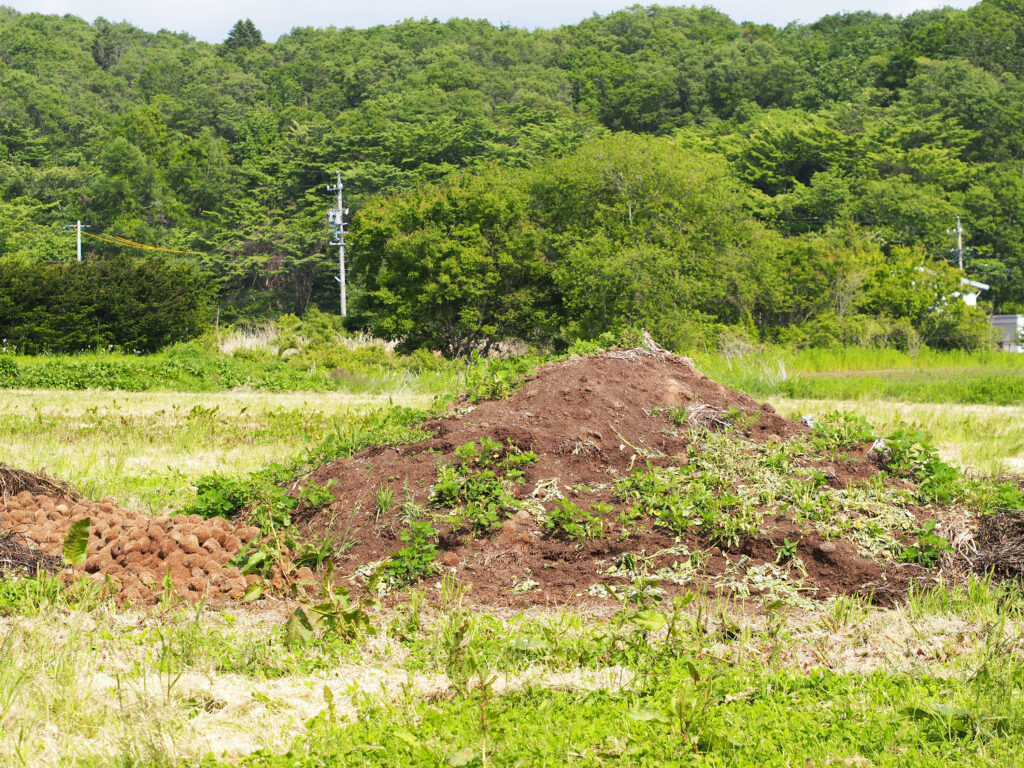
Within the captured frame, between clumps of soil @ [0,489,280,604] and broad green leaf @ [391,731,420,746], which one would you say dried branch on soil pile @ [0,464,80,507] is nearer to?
clumps of soil @ [0,489,280,604]

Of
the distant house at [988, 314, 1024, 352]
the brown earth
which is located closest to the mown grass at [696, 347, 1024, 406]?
the brown earth

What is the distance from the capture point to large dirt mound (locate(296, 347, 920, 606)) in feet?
18.0

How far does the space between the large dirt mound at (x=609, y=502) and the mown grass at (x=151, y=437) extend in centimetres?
137

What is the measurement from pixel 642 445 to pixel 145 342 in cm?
2585

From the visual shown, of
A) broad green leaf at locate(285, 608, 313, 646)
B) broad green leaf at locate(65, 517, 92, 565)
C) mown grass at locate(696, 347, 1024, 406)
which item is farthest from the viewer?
mown grass at locate(696, 347, 1024, 406)

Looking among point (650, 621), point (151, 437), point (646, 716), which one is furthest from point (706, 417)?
point (151, 437)

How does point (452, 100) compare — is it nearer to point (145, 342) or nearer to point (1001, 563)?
point (145, 342)

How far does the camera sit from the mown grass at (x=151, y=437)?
8320 mm

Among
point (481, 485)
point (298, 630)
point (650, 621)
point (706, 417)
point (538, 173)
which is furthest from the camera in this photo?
point (538, 173)

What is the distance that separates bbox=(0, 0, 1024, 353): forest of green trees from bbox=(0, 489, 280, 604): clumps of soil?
74.7 feet

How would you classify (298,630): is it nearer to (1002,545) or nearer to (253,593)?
(253,593)

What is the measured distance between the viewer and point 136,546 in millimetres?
5750

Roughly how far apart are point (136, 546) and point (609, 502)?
293 centimetres

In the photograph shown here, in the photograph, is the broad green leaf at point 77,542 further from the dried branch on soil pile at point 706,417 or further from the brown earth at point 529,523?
the dried branch on soil pile at point 706,417
